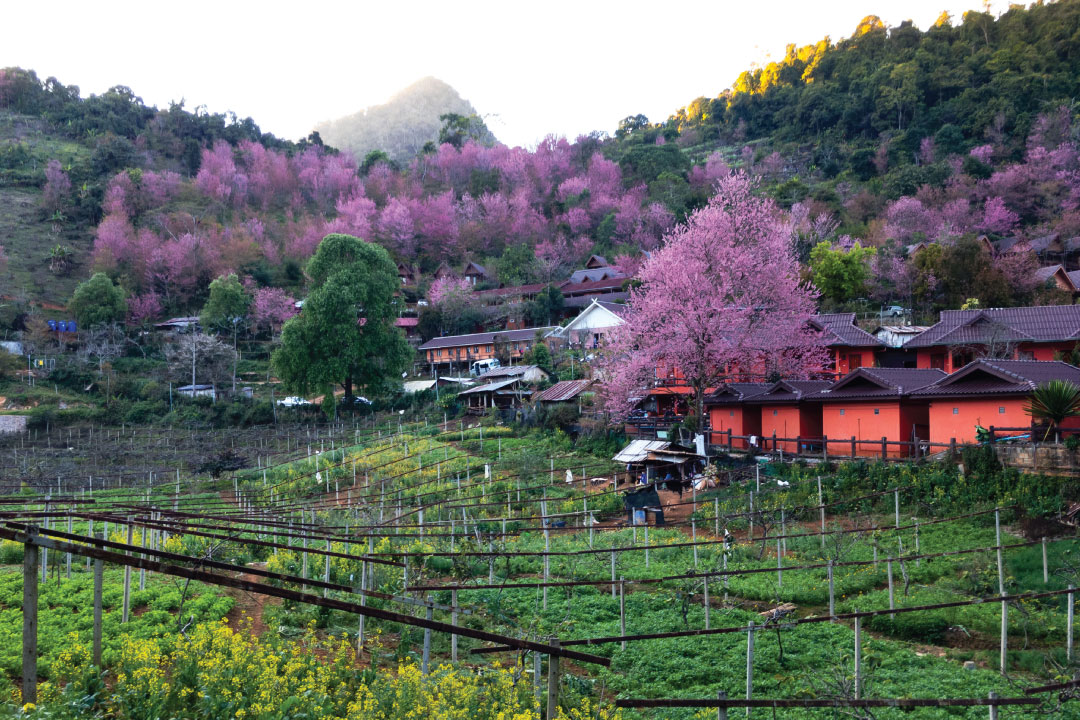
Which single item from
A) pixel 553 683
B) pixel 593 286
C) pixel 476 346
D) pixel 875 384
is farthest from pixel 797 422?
pixel 593 286

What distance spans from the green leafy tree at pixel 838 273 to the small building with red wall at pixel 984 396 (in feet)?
66.5

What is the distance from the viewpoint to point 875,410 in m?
22.0

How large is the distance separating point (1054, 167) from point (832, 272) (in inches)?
1031

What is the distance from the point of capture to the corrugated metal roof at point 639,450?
878 inches

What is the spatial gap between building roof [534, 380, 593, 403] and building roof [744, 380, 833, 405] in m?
9.30

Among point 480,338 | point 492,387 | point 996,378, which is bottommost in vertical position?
point 492,387

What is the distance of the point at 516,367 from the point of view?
41.8 m

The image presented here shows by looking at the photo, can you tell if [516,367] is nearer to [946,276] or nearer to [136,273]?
[946,276]

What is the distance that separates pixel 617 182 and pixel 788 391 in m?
52.9

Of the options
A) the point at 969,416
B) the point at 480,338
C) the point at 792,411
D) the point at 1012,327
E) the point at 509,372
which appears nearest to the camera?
the point at 969,416

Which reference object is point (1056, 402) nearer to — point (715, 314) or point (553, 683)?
point (715, 314)

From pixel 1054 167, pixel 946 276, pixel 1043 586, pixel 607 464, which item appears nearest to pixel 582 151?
pixel 1054 167

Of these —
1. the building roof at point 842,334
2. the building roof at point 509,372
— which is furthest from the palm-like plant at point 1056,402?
the building roof at point 509,372

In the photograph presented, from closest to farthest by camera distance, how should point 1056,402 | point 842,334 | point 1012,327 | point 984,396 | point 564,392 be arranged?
point 1056,402 < point 984,396 < point 1012,327 < point 842,334 < point 564,392
